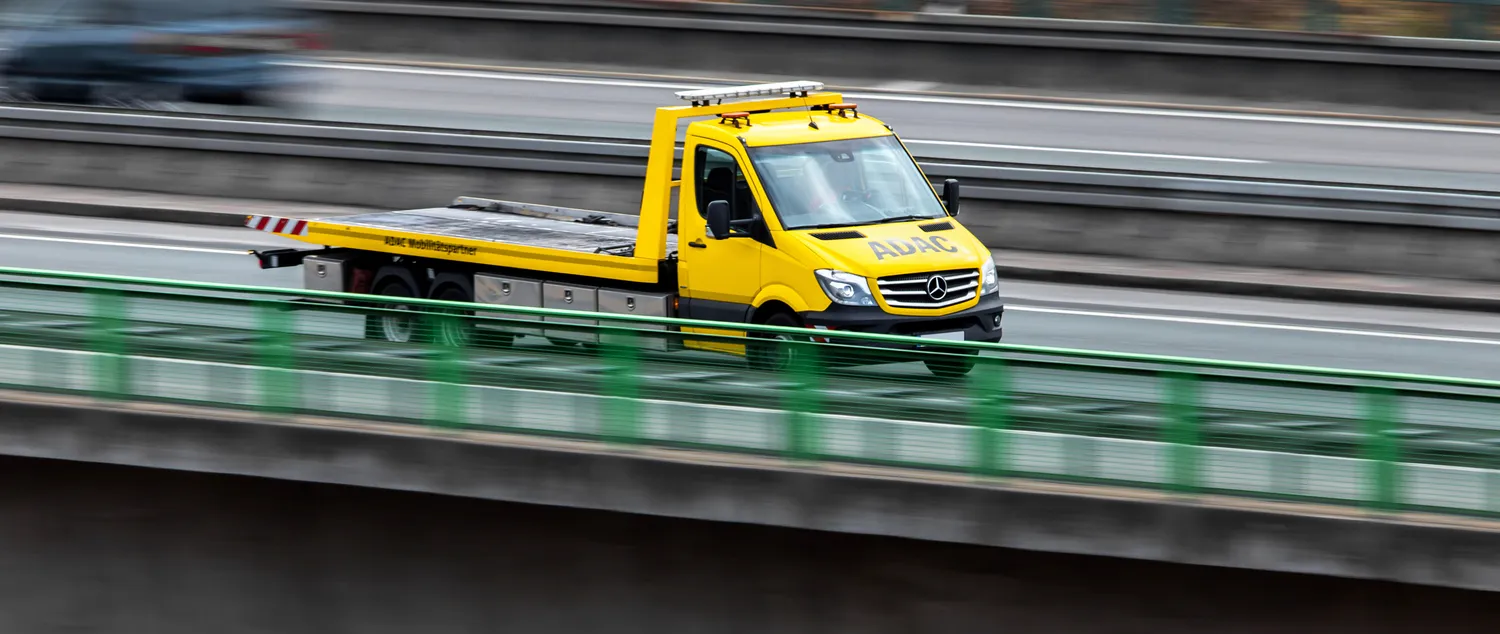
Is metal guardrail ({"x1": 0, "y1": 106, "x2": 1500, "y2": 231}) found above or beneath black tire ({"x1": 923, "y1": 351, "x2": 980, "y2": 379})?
above

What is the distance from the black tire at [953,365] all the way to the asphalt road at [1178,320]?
6.49 meters

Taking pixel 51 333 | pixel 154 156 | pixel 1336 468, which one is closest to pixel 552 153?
pixel 154 156

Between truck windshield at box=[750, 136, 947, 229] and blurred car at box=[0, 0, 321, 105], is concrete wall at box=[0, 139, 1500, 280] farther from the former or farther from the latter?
truck windshield at box=[750, 136, 947, 229]

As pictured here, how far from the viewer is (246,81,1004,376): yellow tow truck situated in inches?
505

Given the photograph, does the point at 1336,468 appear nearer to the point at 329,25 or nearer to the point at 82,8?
the point at 82,8

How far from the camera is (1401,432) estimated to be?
28.6ft

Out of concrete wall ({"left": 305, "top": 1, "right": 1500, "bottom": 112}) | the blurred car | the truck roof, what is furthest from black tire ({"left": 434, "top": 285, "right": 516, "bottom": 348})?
concrete wall ({"left": 305, "top": 1, "right": 1500, "bottom": 112})

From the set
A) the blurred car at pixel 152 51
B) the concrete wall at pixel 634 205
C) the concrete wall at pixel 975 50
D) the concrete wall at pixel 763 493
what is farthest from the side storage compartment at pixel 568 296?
the concrete wall at pixel 975 50

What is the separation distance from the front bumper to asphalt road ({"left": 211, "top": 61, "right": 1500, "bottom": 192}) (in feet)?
23.4

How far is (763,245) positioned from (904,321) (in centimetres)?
117

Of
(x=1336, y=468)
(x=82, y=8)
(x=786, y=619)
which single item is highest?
(x=82, y=8)

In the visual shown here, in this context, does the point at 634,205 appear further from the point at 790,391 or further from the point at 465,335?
the point at 790,391

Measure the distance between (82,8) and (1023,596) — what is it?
20500 millimetres

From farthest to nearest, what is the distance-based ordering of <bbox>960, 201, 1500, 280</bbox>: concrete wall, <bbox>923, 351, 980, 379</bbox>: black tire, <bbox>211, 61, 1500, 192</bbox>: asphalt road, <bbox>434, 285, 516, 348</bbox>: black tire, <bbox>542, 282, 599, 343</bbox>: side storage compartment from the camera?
<bbox>211, 61, 1500, 192</bbox>: asphalt road → <bbox>960, 201, 1500, 280</bbox>: concrete wall → <bbox>542, 282, 599, 343</bbox>: side storage compartment → <bbox>434, 285, 516, 348</bbox>: black tire → <bbox>923, 351, 980, 379</bbox>: black tire
